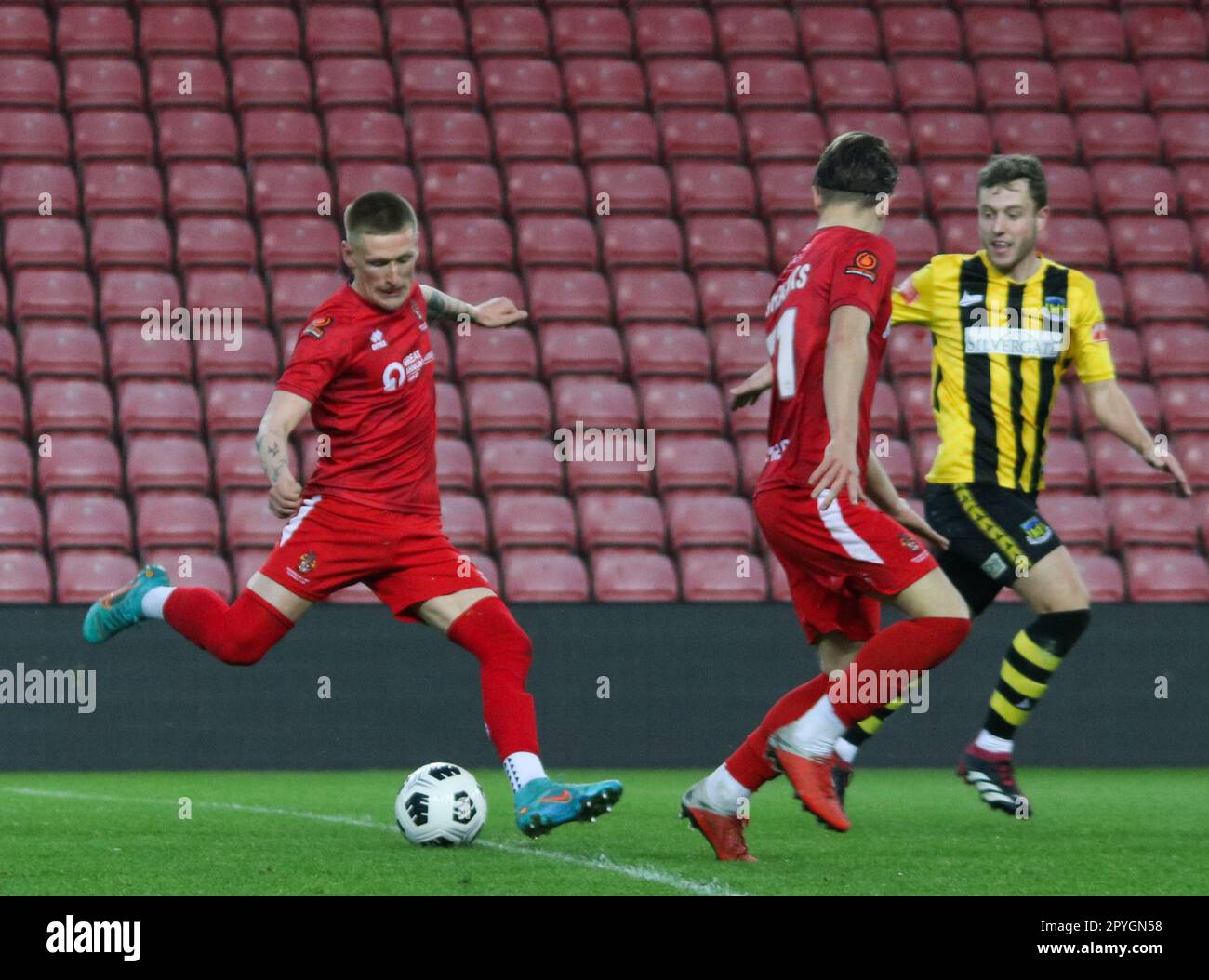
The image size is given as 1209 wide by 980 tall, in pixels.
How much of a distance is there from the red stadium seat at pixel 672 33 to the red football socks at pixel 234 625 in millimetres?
6919

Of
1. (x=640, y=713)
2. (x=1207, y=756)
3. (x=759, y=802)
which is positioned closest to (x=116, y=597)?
(x=759, y=802)

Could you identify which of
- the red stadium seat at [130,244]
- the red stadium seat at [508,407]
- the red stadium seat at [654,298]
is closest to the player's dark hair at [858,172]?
the red stadium seat at [508,407]

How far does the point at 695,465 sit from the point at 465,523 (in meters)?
1.22

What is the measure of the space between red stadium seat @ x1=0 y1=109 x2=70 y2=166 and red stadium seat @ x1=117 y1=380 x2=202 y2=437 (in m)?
1.88

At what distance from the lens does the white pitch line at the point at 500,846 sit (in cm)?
405

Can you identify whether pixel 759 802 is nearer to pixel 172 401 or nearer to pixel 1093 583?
pixel 1093 583

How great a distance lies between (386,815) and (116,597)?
1.06 meters

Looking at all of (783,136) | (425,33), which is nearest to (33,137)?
(425,33)

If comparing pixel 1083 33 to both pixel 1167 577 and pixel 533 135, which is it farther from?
pixel 1167 577

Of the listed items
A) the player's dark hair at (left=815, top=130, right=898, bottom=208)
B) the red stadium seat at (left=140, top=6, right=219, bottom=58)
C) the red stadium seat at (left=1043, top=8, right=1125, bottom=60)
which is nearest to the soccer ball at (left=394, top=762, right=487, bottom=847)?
the player's dark hair at (left=815, top=130, right=898, bottom=208)

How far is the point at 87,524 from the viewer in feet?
29.1

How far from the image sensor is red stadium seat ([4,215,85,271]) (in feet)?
33.0

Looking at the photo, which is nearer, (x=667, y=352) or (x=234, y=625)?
(x=234, y=625)

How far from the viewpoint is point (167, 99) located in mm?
10938
